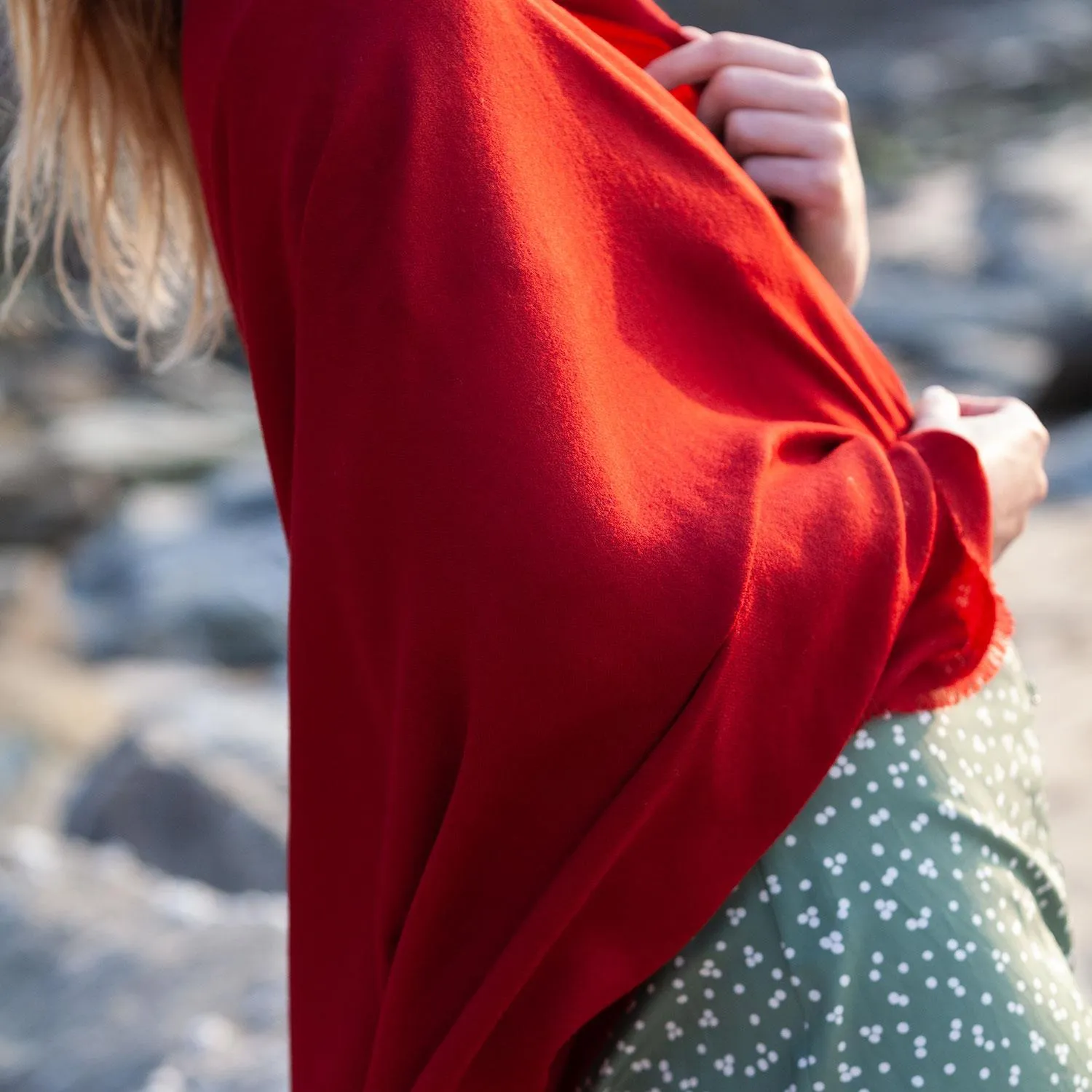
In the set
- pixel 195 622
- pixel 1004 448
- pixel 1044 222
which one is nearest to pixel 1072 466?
pixel 195 622

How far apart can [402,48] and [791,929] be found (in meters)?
0.57

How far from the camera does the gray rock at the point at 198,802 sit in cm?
273

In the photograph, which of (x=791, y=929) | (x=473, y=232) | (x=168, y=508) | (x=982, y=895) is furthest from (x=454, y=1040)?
(x=168, y=508)

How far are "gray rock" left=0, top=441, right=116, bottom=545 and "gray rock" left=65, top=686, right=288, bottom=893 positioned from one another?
275 centimetres

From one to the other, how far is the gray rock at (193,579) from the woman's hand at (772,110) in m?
3.58

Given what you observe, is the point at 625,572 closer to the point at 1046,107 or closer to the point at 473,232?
the point at 473,232

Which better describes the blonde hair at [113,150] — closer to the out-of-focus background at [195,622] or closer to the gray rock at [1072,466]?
the out-of-focus background at [195,622]

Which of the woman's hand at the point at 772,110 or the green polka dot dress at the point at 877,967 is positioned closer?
the green polka dot dress at the point at 877,967

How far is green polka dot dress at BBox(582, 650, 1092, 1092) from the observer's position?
2.72 ft

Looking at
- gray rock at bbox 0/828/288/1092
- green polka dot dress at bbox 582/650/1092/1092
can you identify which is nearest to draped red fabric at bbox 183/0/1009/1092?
green polka dot dress at bbox 582/650/1092/1092

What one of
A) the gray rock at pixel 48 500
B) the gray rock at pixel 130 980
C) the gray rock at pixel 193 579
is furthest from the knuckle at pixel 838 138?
the gray rock at pixel 48 500

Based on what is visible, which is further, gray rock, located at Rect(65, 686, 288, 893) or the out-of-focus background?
gray rock, located at Rect(65, 686, 288, 893)

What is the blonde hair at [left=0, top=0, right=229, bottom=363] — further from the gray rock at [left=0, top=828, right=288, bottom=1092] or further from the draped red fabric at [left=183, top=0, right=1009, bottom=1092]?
the gray rock at [left=0, top=828, right=288, bottom=1092]

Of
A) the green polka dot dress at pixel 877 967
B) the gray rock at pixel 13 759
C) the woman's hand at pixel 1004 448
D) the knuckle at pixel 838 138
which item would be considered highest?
Result: the knuckle at pixel 838 138
